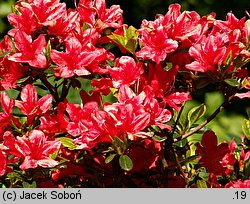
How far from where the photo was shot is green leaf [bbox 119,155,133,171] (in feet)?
5.74

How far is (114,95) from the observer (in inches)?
77.7

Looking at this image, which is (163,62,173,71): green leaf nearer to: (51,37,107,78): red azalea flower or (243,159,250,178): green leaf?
(51,37,107,78): red azalea flower

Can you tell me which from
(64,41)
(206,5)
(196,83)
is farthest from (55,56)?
(206,5)

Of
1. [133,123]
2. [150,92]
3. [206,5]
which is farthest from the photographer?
[206,5]

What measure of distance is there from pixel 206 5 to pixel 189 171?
362cm

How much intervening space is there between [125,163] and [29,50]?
43 centimetres

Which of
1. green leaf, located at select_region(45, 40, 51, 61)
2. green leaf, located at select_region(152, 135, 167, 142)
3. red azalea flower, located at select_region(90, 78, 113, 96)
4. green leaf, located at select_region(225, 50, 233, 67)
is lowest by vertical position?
green leaf, located at select_region(152, 135, 167, 142)

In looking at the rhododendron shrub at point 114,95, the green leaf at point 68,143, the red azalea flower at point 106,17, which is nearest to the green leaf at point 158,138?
the rhododendron shrub at point 114,95

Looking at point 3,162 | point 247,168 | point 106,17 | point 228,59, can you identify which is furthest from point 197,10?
point 3,162

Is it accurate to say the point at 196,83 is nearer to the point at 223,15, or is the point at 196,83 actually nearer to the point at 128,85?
the point at 128,85

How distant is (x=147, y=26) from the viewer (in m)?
1.96

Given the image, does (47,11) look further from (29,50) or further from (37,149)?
(37,149)

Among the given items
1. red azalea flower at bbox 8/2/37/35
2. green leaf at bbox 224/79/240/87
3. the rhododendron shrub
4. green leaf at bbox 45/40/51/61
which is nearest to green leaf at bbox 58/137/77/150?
the rhododendron shrub

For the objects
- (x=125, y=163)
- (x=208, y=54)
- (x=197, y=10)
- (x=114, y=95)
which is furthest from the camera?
(x=197, y=10)
